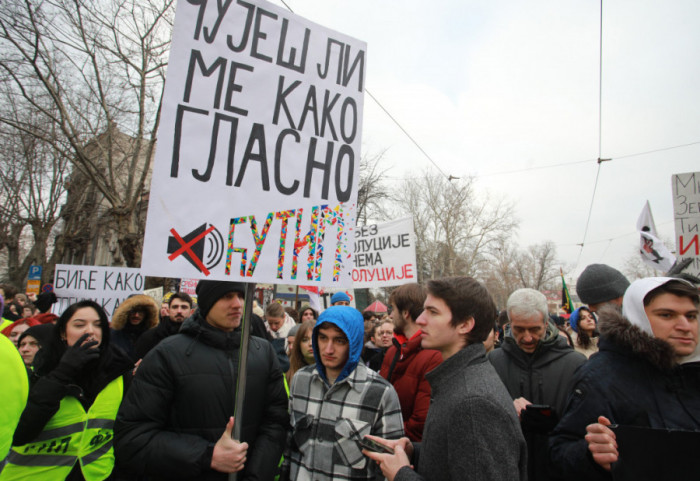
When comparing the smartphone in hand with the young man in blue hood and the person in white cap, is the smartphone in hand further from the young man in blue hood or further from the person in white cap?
the person in white cap

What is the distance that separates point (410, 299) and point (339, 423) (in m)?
1.28

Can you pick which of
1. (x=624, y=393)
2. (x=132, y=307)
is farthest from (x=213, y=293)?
(x=132, y=307)

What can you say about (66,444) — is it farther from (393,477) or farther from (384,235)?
(384,235)

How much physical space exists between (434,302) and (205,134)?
4.20 feet

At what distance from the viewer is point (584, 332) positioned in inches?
167

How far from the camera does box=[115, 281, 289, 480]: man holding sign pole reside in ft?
6.31

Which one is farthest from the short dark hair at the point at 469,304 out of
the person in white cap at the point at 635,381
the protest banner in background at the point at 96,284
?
the protest banner in background at the point at 96,284

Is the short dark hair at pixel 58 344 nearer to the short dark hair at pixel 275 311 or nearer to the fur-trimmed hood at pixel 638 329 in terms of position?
the fur-trimmed hood at pixel 638 329

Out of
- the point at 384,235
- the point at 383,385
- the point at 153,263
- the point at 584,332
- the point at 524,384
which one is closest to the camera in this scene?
the point at 153,263

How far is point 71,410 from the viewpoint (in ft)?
7.98

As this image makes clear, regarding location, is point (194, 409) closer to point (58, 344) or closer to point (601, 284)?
point (58, 344)

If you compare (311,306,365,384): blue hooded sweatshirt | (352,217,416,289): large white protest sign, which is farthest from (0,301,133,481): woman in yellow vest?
(352,217,416,289): large white protest sign

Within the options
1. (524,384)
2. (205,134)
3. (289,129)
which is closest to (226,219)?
(205,134)

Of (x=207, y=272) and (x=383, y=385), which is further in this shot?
(x=383, y=385)
